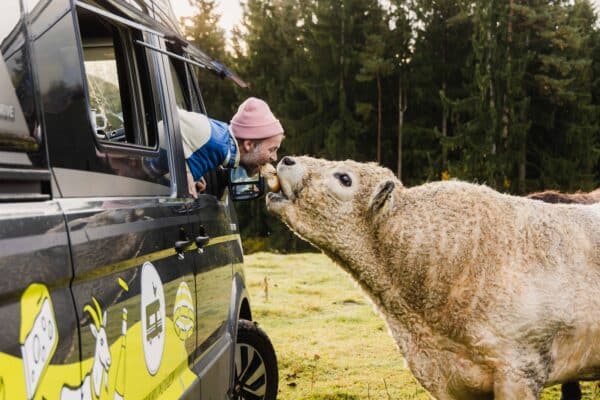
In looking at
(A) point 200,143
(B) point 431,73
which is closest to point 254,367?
(A) point 200,143

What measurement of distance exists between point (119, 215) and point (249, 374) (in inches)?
105

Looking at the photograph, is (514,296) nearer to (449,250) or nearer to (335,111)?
(449,250)

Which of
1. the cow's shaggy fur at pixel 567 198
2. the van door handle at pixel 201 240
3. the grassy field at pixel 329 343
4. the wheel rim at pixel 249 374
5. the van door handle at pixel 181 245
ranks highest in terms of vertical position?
the van door handle at pixel 181 245

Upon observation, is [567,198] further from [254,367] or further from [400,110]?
[400,110]

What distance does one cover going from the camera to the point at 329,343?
7.42 metres

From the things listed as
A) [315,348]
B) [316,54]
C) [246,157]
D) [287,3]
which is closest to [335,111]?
[316,54]

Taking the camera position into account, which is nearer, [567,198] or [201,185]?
[201,185]

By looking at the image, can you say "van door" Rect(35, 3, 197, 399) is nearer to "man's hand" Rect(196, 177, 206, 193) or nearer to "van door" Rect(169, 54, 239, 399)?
"van door" Rect(169, 54, 239, 399)

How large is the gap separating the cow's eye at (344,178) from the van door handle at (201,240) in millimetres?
756

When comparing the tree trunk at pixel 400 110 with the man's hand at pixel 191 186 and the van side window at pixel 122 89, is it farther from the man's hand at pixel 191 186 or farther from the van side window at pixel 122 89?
the van side window at pixel 122 89

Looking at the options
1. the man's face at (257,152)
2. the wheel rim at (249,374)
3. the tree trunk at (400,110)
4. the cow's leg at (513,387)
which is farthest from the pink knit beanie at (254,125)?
the tree trunk at (400,110)

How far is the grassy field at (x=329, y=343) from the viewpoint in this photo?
566cm

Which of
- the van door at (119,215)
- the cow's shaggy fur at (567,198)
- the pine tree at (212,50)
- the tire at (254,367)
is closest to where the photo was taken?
the van door at (119,215)

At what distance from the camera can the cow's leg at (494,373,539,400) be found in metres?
3.19
